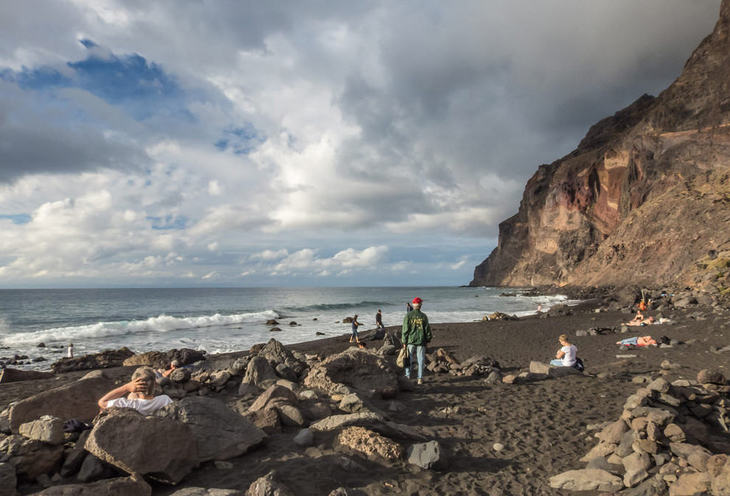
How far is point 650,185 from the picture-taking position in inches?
2489

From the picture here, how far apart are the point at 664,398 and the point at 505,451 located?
3.16 m

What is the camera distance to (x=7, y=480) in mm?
4000

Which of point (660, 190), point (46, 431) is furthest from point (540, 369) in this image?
point (660, 190)

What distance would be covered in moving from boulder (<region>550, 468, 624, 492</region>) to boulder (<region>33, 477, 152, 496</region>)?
4947mm

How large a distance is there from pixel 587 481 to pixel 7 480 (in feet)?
21.8

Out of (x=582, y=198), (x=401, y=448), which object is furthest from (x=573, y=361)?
(x=582, y=198)

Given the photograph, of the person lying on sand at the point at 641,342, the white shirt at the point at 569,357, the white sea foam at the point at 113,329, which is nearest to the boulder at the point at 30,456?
the white shirt at the point at 569,357

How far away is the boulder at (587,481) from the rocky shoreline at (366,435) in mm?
22

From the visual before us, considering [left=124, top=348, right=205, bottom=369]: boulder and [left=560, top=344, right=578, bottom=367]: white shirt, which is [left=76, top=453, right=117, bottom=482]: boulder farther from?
[left=124, top=348, right=205, bottom=369]: boulder

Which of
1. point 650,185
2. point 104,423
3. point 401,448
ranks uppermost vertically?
point 650,185

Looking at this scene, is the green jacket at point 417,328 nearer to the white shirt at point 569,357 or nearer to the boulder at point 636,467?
the white shirt at point 569,357

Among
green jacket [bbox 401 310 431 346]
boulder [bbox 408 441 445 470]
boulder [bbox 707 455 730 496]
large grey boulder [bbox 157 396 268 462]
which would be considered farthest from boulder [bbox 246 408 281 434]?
boulder [bbox 707 455 730 496]

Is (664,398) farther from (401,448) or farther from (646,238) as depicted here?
(646,238)

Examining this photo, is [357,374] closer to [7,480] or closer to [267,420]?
[267,420]
